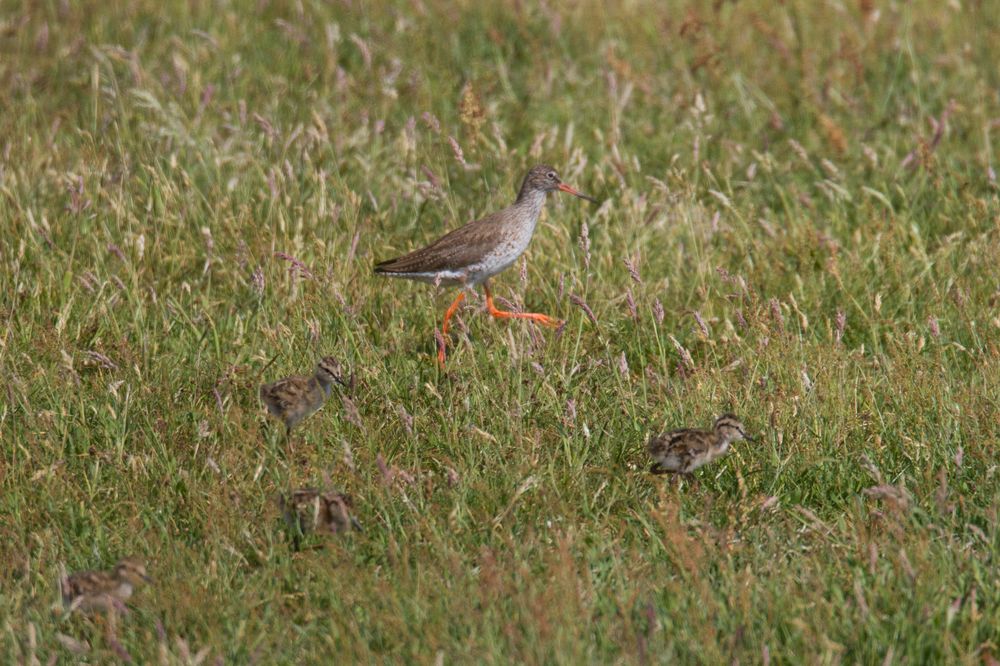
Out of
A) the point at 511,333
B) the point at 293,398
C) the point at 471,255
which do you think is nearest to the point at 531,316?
the point at 471,255

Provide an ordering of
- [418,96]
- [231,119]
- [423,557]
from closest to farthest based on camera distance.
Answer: [423,557] < [231,119] < [418,96]

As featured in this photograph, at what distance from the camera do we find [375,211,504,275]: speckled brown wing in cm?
824

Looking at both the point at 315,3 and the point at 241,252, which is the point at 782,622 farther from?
the point at 315,3

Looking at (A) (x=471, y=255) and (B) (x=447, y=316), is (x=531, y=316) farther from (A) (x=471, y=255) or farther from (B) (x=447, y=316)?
(A) (x=471, y=255)

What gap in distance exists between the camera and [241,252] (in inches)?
327

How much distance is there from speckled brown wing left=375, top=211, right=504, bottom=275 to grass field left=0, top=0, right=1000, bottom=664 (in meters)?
0.20

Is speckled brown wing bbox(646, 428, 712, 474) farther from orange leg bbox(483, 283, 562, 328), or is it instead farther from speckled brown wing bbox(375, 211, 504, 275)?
speckled brown wing bbox(375, 211, 504, 275)

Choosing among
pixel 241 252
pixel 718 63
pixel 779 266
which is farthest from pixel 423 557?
pixel 718 63

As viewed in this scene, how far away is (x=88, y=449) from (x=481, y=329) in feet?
7.88

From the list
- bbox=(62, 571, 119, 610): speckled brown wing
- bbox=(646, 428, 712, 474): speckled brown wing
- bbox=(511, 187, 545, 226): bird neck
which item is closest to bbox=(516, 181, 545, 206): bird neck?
bbox=(511, 187, 545, 226): bird neck

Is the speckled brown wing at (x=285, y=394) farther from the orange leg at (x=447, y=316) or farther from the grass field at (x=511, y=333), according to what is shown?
the orange leg at (x=447, y=316)

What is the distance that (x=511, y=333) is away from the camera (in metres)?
6.81

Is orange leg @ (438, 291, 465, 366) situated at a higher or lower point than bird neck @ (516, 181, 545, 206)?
lower

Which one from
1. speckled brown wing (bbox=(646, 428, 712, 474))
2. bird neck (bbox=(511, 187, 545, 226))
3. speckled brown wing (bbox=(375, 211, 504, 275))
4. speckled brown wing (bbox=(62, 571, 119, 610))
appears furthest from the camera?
bird neck (bbox=(511, 187, 545, 226))
